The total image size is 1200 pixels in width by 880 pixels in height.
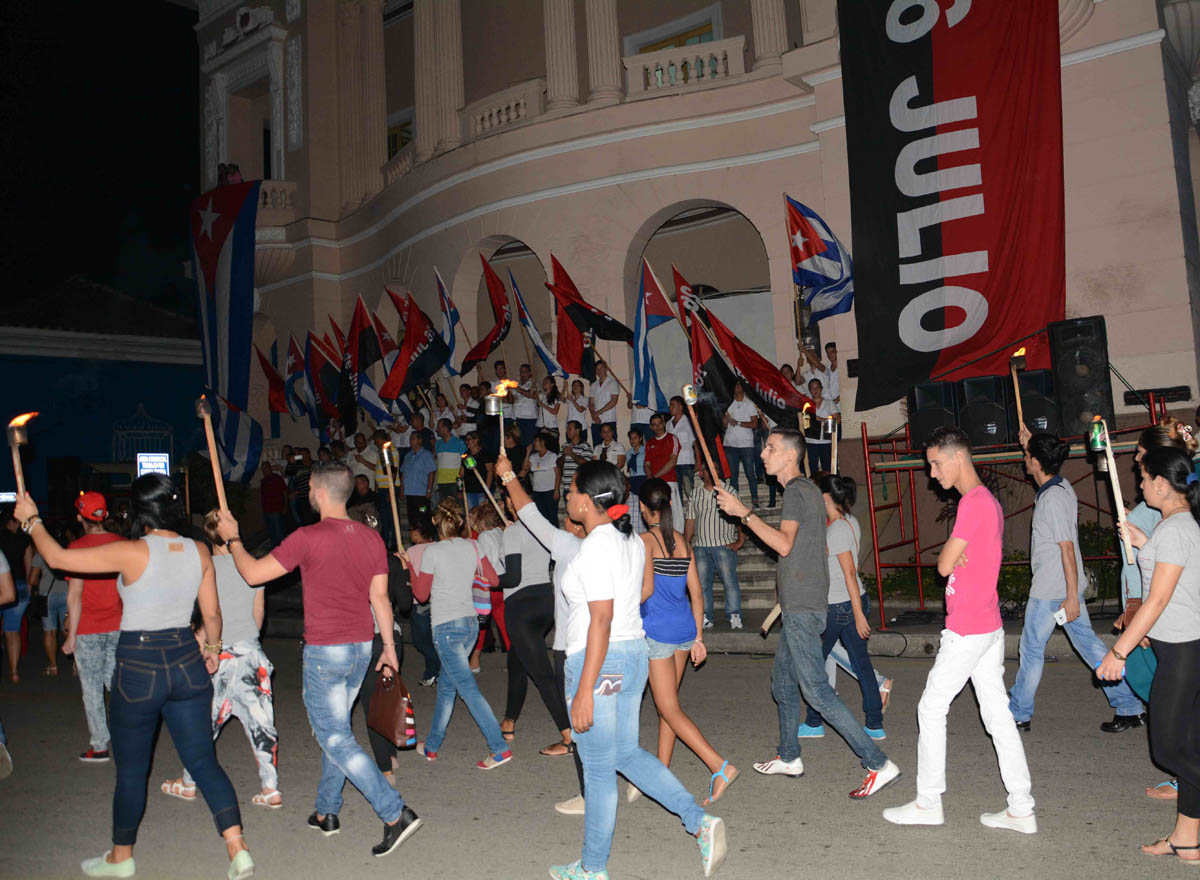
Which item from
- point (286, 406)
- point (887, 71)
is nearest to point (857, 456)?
point (887, 71)

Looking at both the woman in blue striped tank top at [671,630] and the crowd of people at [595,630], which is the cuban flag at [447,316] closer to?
the crowd of people at [595,630]

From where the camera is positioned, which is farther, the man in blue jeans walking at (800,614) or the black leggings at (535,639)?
the black leggings at (535,639)

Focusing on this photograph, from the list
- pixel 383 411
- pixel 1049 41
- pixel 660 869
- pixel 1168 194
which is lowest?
pixel 660 869

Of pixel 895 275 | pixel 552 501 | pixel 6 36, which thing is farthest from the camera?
pixel 6 36

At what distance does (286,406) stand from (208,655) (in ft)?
55.6

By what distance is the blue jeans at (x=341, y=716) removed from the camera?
504 centimetres

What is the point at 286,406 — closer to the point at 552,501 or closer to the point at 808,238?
the point at 552,501

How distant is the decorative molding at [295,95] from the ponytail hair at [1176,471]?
77.2ft

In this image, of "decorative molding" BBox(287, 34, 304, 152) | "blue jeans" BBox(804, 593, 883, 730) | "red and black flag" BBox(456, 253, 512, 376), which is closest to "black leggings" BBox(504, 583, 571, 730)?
"blue jeans" BBox(804, 593, 883, 730)

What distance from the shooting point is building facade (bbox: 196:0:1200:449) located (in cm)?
1351

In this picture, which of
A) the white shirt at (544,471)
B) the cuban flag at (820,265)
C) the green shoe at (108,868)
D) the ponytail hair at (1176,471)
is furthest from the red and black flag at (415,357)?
the ponytail hair at (1176,471)

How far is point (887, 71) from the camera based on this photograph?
1446cm

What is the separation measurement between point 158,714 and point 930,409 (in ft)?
28.1

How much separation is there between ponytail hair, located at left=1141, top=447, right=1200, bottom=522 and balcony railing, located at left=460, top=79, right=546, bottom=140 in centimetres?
1597
